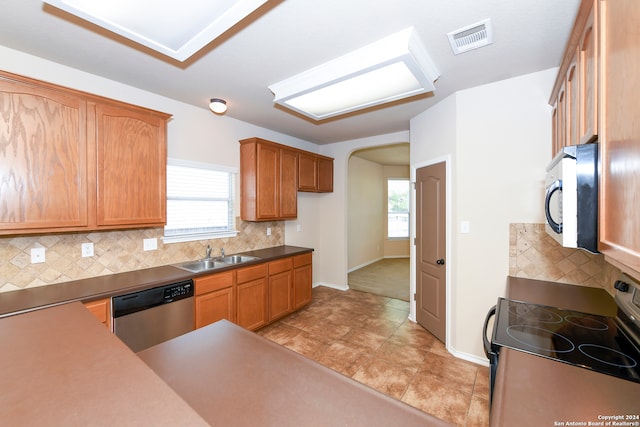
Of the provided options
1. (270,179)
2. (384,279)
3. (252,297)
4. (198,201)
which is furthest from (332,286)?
(198,201)

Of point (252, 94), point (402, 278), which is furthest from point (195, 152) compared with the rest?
point (402, 278)

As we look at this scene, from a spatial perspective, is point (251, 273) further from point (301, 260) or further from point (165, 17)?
point (165, 17)

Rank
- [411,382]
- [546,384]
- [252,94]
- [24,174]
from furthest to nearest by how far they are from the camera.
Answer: [252,94], [411,382], [24,174], [546,384]

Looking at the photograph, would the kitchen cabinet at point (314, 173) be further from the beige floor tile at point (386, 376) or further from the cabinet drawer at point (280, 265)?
the beige floor tile at point (386, 376)

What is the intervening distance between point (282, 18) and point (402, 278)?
5250 millimetres

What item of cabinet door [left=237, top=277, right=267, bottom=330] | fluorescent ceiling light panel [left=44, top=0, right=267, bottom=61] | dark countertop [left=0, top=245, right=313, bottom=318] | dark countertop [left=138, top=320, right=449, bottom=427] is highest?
fluorescent ceiling light panel [left=44, top=0, right=267, bottom=61]

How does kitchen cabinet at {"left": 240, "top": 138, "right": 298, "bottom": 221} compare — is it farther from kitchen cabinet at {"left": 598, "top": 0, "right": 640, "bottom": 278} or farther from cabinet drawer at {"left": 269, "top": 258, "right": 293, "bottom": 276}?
kitchen cabinet at {"left": 598, "top": 0, "right": 640, "bottom": 278}

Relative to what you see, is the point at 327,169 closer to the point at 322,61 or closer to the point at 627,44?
the point at 322,61

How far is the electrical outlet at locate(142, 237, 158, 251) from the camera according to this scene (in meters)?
2.72

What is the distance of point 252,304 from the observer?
123 inches

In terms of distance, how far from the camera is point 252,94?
279 cm

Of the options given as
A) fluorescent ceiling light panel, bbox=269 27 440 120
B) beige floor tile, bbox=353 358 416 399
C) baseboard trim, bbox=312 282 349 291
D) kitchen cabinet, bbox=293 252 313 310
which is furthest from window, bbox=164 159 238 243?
beige floor tile, bbox=353 358 416 399

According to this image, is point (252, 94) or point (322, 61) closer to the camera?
point (322, 61)

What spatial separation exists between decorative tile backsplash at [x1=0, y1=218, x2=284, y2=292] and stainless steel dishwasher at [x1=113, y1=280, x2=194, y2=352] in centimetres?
61
